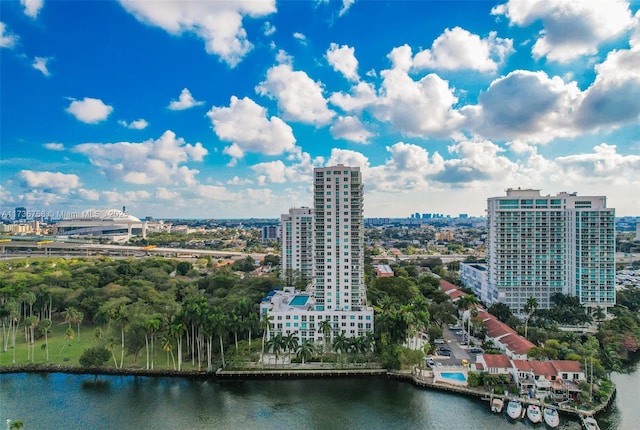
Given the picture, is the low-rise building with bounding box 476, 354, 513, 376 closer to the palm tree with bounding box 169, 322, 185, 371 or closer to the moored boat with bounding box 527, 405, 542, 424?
the moored boat with bounding box 527, 405, 542, 424

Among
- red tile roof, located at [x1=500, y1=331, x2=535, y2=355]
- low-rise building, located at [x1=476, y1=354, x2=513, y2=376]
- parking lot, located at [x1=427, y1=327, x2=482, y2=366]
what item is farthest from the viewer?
parking lot, located at [x1=427, y1=327, x2=482, y2=366]

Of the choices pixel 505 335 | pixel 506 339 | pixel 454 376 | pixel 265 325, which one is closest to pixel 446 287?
pixel 505 335

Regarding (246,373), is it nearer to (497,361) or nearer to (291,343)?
(291,343)

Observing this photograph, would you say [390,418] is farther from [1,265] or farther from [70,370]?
[1,265]

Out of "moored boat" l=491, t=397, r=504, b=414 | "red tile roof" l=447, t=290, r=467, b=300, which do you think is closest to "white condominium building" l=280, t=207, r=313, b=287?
"red tile roof" l=447, t=290, r=467, b=300

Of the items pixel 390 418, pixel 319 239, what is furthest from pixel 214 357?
pixel 390 418

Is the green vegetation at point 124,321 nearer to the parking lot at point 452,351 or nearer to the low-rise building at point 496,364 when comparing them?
the parking lot at point 452,351
